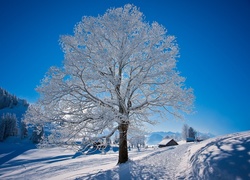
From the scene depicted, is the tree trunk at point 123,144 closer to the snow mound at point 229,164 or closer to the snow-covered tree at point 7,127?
the snow mound at point 229,164

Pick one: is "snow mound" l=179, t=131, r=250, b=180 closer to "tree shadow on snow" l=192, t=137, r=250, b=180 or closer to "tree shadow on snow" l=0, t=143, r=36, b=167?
"tree shadow on snow" l=192, t=137, r=250, b=180

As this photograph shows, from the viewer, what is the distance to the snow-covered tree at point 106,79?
793 cm

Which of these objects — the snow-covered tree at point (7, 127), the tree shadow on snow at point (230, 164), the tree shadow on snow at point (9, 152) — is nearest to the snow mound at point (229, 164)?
the tree shadow on snow at point (230, 164)

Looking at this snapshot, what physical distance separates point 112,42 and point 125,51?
4.77 ft

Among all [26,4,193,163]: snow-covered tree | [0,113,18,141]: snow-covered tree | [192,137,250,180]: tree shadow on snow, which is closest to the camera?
[192,137,250,180]: tree shadow on snow

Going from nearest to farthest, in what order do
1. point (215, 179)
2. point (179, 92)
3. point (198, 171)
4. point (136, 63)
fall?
point (215, 179)
point (198, 171)
point (179, 92)
point (136, 63)

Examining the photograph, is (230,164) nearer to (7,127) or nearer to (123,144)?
(123,144)

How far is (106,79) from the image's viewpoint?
314 inches

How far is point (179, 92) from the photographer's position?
8898 millimetres

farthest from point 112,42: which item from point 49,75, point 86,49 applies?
point 49,75

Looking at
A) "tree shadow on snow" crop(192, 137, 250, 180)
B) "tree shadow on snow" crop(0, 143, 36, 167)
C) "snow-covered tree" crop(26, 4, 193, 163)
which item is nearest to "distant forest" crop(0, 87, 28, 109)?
"tree shadow on snow" crop(0, 143, 36, 167)

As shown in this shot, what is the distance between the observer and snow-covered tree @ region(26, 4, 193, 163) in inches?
312

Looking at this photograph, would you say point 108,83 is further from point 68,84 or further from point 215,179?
point 215,179

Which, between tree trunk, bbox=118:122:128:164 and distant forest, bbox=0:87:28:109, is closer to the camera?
tree trunk, bbox=118:122:128:164
